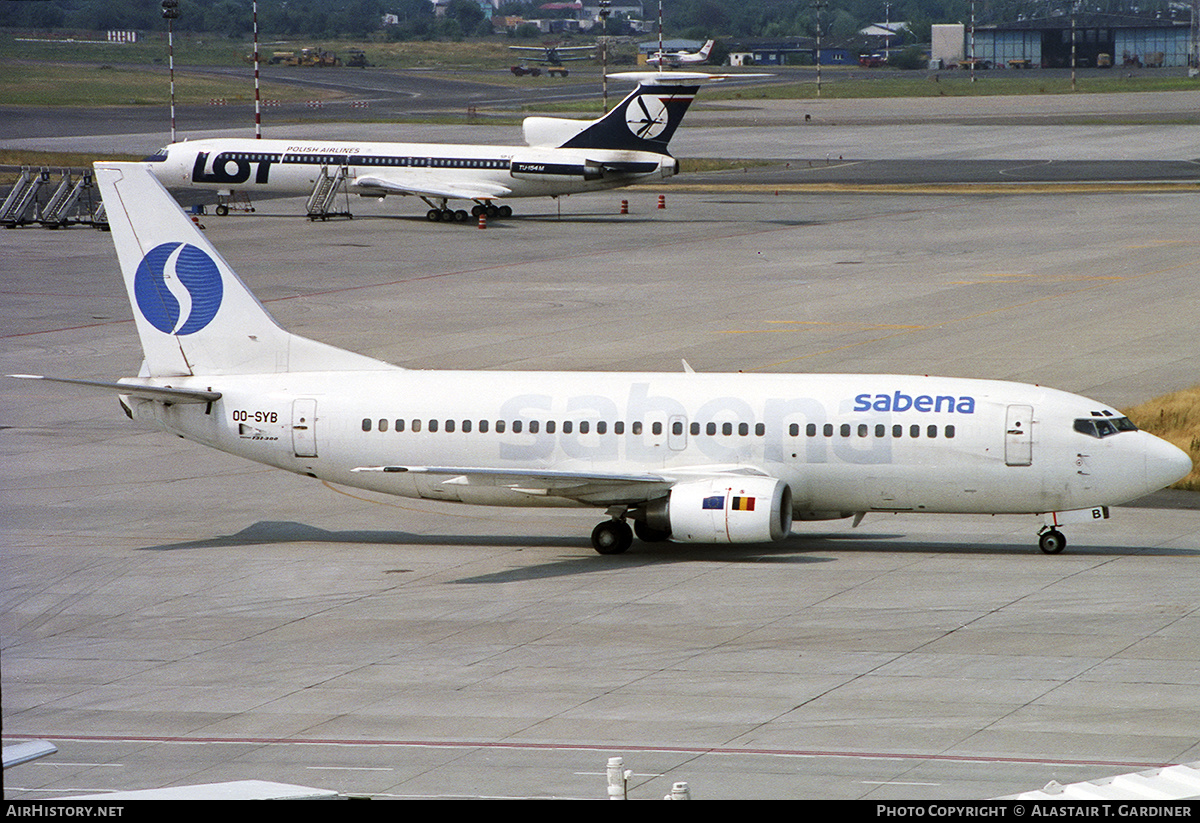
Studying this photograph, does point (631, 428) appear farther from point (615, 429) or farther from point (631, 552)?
point (631, 552)

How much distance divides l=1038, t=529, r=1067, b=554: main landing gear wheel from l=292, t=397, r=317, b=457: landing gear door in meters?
15.7

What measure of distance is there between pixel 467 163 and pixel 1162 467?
68970mm

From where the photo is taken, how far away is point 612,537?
3481cm

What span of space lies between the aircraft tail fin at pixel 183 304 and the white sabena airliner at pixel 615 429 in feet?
0.15

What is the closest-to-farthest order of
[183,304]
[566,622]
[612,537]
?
[566,622] < [612,537] < [183,304]

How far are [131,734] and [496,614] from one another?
26.5 feet

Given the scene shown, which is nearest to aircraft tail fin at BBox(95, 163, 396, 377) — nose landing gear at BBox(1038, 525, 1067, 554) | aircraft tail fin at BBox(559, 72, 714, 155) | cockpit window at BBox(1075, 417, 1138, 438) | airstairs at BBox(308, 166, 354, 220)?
nose landing gear at BBox(1038, 525, 1067, 554)

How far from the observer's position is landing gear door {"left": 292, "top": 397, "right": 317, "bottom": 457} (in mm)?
35969

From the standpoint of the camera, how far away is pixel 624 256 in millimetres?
83812

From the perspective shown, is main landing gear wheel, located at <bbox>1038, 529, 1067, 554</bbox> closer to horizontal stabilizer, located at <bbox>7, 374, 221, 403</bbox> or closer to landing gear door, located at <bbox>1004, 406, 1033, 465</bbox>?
landing gear door, located at <bbox>1004, 406, 1033, 465</bbox>

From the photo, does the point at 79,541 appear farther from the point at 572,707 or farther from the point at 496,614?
the point at 572,707

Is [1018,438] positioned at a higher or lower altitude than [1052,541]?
higher

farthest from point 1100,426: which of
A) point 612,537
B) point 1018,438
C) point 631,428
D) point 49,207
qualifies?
point 49,207

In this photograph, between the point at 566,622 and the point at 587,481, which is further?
the point at 587,481
